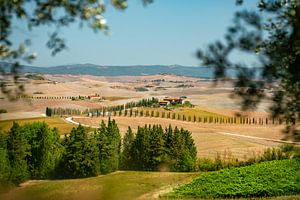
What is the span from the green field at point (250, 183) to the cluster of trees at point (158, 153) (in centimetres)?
1258

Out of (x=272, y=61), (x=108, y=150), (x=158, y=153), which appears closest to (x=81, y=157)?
(x=108, y=150)

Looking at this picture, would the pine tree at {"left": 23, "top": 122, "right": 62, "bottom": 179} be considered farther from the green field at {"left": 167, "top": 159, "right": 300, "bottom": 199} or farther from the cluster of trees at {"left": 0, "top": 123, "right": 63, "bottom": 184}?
the green field at {"left": 167, "top": 159, "right": 300, "bottom": 199}

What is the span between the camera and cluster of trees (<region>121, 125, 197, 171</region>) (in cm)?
7850

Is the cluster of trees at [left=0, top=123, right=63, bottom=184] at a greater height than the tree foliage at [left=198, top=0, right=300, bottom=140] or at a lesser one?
lesser

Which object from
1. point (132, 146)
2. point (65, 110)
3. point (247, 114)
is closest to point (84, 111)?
point (65, 110)

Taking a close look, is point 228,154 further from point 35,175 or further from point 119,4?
point 119,4

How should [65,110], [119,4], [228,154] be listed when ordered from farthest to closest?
1. [65,110]
2. [228,154]
3. [119,4]

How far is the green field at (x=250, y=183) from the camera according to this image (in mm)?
59750

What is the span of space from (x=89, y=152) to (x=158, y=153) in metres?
12.8

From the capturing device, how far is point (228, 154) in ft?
279

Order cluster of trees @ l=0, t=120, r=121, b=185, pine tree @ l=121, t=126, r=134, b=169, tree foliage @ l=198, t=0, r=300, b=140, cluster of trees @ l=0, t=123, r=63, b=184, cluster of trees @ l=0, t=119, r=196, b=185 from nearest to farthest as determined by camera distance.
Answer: tree foliage @ l=198, t=0, r=300, b=140 < cluster of trees @ l=0, t=123, r=63, b=184 < cluster of trees @ l=0, t=120, r=121, b=185 < cluster of trees @ l=0, t=119, r=196, b=185 < pine tree @ l=121, t=126, r=134, b=169

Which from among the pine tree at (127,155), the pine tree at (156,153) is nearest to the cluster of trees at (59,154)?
the pine tree at (127,155)

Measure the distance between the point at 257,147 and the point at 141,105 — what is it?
74.6 m

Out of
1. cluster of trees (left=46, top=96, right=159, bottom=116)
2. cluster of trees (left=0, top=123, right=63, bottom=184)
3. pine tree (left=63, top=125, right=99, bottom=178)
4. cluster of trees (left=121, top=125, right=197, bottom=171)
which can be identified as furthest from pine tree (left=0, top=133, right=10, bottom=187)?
cluster of trees (left=46, top=96, right=159, bottom=116)
